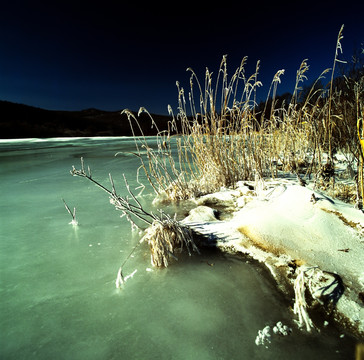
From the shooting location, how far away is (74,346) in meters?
0.84

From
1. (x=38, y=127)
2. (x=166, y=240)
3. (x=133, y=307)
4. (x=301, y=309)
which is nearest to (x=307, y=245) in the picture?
(x=301, y=309)

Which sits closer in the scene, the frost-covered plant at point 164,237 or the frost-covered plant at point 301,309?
the frost-covered plant at point 301,309

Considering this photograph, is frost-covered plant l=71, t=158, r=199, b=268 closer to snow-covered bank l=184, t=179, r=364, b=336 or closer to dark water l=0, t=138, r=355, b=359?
dark water l=0, t=138, r=355, b=359

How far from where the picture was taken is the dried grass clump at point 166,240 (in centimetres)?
130

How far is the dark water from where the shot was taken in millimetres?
812

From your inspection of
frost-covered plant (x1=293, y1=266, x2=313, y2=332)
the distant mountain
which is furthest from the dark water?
the distant mountain

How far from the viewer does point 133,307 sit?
1.01 m

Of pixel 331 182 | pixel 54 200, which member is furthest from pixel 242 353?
pixel 54 200

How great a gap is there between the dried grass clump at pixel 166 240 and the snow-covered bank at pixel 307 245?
0.58 feet

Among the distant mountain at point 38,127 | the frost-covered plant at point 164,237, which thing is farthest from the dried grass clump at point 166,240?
the distant mountain at point 38,127

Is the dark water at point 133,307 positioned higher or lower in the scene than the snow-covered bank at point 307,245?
lower

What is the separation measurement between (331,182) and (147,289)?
1807 mm

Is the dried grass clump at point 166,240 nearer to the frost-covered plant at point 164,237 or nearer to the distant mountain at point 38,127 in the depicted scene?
the frost-covered plant at point 164,237

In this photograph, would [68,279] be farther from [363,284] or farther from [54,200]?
[54,200]
